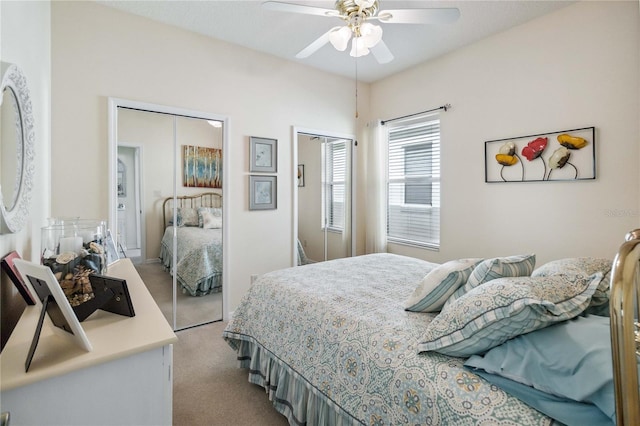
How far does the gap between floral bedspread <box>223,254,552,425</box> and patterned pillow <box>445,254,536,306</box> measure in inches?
9.1

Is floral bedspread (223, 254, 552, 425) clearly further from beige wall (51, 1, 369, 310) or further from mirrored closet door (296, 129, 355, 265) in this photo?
mirrored closet door (296, 129, 355, 265)

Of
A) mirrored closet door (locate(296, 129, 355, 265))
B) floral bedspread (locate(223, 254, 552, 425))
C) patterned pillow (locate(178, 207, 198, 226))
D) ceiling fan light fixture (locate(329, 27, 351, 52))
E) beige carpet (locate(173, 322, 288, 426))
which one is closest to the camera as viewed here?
floral bedspread (locate(223, 254, 552, 425))

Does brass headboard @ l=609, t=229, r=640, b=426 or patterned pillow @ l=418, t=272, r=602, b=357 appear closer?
brass headboard @ l=609, t=229, r=640, b=426

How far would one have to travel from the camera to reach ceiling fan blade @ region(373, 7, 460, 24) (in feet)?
5.96

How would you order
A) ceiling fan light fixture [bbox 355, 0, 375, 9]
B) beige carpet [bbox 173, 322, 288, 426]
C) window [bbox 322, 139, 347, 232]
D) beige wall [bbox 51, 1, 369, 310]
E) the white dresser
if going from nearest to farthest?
1. the white dresser
2. beige carpet [bbox 173, 322, 288, 426]
3. ceiling fan light fixture [bbox 355, 0, 375, 9]
4. beige wall [bbox 51, 1, 369, 310]
5. window [bbox 322, 139, 347, 232]

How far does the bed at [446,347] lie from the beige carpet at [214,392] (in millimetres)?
114

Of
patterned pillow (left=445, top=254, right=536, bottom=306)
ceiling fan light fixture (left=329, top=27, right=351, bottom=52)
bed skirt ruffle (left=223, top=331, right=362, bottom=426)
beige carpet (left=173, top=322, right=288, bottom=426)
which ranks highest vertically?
ceiling fan light fixture (left=329, top=27, right=351, bottom=52)

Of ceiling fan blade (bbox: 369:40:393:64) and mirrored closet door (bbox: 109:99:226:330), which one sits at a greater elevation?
ceiling fan blade (bbox: 369:40:393:64)

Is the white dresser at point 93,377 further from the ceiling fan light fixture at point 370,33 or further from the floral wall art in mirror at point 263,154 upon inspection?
the floral wall art in mirror at point 263,154

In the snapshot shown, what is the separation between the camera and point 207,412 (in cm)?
184

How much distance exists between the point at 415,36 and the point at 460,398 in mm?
2998

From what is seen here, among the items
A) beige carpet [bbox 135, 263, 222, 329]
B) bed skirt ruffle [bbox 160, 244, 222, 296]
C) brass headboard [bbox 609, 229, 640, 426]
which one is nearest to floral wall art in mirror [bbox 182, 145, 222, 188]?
bed skirt ruffle [bbox 160, 244, 222, 296]

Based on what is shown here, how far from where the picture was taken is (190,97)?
2947 millimetres

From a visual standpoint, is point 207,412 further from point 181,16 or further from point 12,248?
point 181,16
